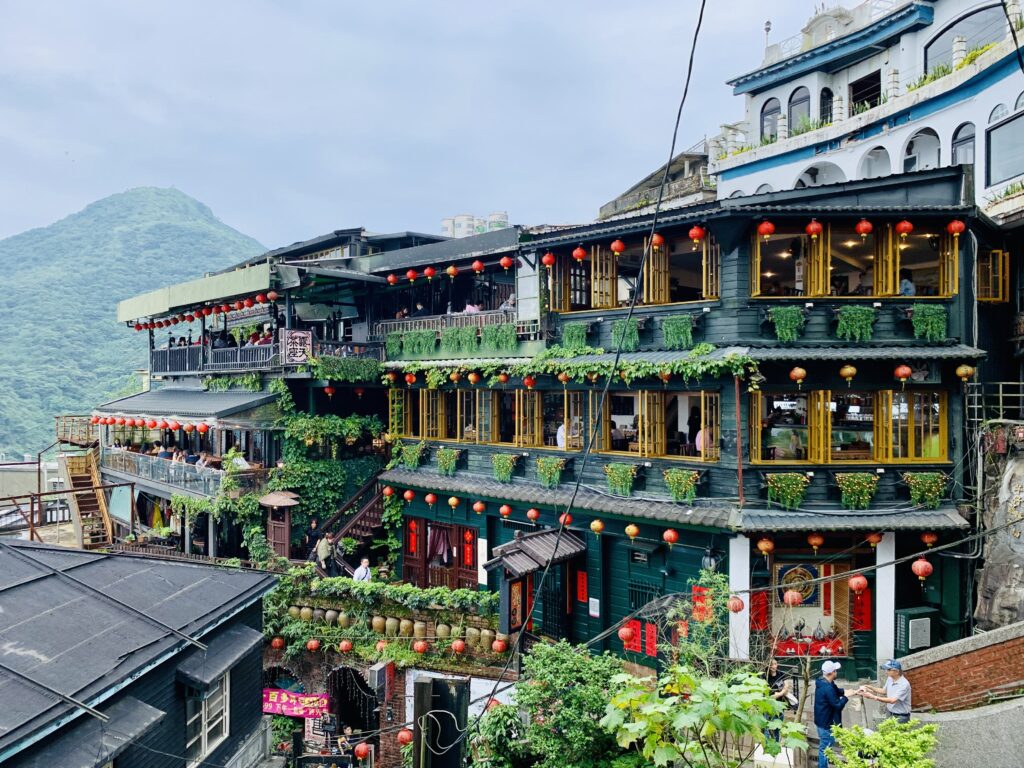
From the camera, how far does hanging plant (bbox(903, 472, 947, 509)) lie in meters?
16.4

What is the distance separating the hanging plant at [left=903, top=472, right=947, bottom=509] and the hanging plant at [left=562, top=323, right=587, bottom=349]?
27.9 ft

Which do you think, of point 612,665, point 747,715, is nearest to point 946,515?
point 612,665

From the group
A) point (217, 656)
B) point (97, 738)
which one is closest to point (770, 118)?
point (217, 656)

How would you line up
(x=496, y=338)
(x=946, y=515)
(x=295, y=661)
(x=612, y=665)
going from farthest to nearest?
(x=496, y=338) → (x=295, y=661) → (x=946, y=515) → (x=612, y=665)

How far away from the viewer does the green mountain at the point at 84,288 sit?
7662 cm

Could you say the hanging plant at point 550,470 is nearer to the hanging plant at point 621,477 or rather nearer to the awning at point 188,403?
the hanging plant at point 621,477

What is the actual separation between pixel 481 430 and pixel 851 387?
35.9 feet

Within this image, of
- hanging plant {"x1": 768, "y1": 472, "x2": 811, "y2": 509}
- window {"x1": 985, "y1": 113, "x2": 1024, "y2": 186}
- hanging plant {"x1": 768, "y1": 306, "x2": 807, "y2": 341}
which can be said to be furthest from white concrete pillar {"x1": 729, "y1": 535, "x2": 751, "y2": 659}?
window {"x1": 985, "y1": 113, "x2": 1024, "y2": 186}

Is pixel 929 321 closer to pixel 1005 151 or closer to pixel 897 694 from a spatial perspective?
pixel 1005 151

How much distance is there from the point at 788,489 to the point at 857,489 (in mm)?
1535

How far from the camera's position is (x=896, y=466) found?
1670 cm

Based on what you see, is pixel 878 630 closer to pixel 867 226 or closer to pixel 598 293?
pixel 867 226

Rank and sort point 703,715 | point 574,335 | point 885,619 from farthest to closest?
point 574,335
point 885,619
point 703,715

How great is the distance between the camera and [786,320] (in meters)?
16.7
